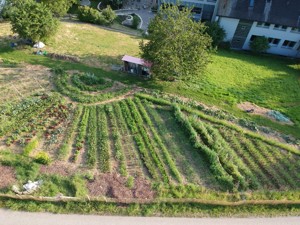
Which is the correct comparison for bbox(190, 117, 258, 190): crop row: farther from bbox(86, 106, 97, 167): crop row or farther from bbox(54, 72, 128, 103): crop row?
bbox(86, 106, 97, 167): crop row

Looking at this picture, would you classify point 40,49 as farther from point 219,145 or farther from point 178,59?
point 219,145

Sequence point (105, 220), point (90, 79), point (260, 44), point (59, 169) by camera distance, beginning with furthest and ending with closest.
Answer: point (260, 44), point (90, 79), point (59, 169), point (105, 220)

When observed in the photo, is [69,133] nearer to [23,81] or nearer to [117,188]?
[117,188]

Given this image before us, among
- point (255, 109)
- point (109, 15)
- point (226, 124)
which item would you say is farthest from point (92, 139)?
point (109, 15)

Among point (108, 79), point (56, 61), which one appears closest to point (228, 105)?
point (108, 79)

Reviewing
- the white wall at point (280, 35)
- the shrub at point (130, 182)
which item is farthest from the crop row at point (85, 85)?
the white wall at point (280, 35)
